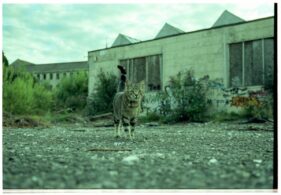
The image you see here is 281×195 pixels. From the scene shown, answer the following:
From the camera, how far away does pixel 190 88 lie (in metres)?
13.4

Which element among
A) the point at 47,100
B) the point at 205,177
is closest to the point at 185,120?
the point at 47,100

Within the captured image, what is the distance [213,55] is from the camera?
13.4m

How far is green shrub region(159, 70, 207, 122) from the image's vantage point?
502 inches

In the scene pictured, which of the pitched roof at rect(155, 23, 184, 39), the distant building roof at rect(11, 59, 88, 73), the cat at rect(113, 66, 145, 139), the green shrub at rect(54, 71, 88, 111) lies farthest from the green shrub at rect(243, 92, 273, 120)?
the green shrub at rect(54, 71, 88, 111)

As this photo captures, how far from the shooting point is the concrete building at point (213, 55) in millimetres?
12195

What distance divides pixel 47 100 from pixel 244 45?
7342 millimetres

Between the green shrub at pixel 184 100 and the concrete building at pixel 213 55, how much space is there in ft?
1.18

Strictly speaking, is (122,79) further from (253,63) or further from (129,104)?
(253,63)

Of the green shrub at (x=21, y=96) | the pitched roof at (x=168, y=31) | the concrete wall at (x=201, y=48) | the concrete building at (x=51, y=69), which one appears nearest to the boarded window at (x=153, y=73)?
the concrete wall at (x=201, y=48)

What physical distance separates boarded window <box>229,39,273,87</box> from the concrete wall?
0.19m

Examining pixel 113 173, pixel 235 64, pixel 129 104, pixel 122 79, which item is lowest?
pixel 113 173

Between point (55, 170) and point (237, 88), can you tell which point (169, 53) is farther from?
point (55, 170)

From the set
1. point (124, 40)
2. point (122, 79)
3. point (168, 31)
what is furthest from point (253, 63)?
point (124, 40)

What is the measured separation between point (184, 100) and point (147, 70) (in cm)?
296
